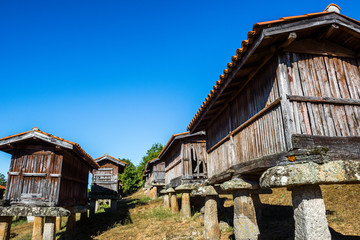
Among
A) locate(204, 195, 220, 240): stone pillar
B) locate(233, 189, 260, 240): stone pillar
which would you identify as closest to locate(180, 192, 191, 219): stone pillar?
locate(204, 195, 220, 240): stone pillar

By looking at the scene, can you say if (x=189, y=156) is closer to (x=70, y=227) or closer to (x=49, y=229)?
(x=70, y=227)

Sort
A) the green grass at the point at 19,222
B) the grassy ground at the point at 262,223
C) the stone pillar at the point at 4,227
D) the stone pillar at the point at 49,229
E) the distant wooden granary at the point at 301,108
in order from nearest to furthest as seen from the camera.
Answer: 1. the distant wooden granary at the point at 301,108
2. the grassy ground at the point at 262,223
3. the stone pillar at the point at 49,229
4. the stone pillar at the point at 4,227
5. the green grass at the point at 19,222

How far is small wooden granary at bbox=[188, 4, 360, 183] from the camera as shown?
401 cm

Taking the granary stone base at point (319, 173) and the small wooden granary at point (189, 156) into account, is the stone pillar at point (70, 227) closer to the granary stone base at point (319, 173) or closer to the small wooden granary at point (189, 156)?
the small wooden granary at point (189, 156)

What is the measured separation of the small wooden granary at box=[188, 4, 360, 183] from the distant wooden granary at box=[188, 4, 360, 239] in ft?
0.05

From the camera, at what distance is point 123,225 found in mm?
12359

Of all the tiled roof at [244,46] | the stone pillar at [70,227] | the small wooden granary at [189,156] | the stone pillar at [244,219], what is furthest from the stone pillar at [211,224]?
the stone pillar at [70,227]

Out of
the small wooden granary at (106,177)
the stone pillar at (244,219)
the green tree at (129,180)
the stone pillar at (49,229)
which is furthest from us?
the green tree at (129,180)

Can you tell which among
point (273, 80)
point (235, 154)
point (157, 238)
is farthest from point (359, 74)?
point (157, 238)

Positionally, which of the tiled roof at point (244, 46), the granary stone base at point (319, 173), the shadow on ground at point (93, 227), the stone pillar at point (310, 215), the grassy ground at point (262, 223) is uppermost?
the tiled roof at point (244, 46)

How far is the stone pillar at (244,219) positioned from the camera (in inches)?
215

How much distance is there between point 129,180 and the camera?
35.8m

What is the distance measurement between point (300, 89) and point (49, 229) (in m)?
8.59

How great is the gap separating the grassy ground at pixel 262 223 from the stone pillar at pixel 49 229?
276 cm
